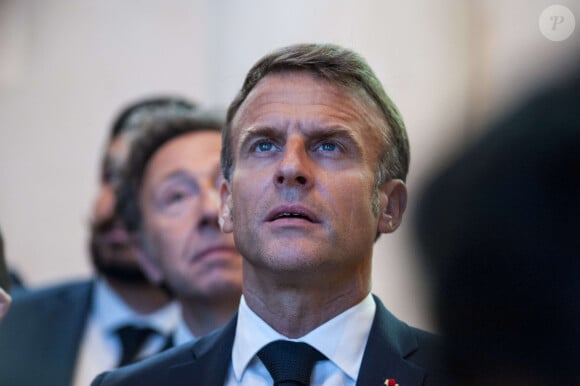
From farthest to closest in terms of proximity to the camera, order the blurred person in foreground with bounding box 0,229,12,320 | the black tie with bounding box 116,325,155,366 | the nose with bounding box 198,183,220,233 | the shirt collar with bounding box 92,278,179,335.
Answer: the shirt collar with bounding box 92,278,179,335 < the black tie with bounding box 116,325,155,366 < the nose with bounding box 198,183,220,233 < the blurred person in foreground with bounding box 0,229,12,320

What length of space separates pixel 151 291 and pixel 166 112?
749 millimetres

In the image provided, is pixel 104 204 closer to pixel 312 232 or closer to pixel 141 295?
pixel 141 295

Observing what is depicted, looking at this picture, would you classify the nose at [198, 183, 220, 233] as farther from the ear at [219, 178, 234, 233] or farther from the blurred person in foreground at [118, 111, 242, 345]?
the ear at [219, 178, 234, 233]

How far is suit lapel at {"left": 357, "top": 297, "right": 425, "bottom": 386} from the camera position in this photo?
2.15 m

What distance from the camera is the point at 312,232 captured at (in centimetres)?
219

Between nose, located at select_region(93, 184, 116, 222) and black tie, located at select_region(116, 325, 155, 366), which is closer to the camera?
black tie, located at select_region(116, 325, 155, 366)

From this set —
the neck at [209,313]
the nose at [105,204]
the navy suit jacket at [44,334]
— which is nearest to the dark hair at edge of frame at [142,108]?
the nose at [105,204]

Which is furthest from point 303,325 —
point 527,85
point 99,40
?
point 99,40

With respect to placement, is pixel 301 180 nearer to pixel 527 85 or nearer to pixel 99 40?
pixel 527 85

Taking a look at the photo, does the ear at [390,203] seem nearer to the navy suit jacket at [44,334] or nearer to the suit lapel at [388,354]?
the suit lapel at [388,354]

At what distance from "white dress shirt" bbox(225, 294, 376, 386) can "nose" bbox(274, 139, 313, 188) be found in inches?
12.5

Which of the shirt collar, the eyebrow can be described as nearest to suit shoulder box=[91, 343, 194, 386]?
the eyebrow

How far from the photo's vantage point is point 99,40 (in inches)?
242

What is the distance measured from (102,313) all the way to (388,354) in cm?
185
